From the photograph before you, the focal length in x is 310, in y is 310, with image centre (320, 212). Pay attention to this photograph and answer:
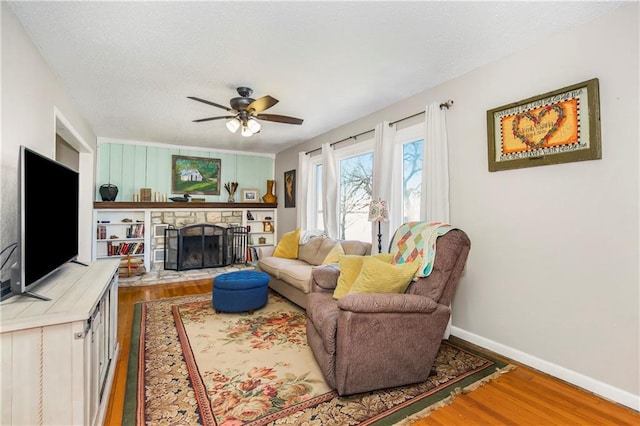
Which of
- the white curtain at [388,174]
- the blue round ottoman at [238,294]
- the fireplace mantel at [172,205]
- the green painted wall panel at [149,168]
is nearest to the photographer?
the blue round ottoman at [238,294]

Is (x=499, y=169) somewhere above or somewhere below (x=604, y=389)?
above

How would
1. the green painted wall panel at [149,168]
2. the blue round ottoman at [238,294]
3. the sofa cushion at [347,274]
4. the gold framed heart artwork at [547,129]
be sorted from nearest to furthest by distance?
the gold framed heart artwork at [547,129] → the sofa cushion at [347,274] → the blue round ottoman at [238,294] → the green painted wall panel at [149,168]

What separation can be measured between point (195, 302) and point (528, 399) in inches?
140

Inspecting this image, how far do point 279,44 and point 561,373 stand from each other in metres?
3.22

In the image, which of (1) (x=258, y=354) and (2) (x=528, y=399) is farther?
(1) (x=258, y=354)

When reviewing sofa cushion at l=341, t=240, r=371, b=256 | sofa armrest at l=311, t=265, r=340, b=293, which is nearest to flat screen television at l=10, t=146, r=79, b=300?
sofa armrest at l=311, t=265, r=340, b=293

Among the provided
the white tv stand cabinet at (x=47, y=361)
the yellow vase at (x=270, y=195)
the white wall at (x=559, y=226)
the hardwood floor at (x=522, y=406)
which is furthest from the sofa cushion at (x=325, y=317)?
the yellow vase at (x=270, y=195)

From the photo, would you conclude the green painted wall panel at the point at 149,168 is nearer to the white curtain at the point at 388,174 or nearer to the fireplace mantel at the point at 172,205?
the fireplace mantel at the point at 172,205

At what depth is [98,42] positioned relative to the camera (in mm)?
2383

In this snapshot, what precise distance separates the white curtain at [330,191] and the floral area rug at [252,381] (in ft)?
5.80

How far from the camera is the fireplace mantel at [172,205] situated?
527 centimetres

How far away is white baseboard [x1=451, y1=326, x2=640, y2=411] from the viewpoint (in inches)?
77.2

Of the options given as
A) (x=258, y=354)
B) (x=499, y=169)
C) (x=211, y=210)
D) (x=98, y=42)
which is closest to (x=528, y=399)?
(x=499, y=169)

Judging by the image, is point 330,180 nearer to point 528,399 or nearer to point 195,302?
point 195,302
